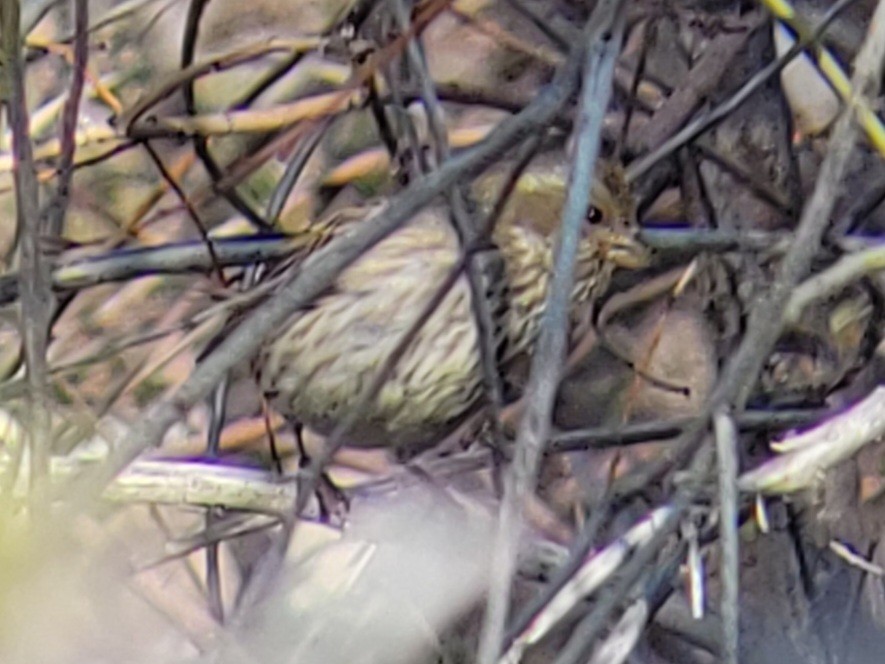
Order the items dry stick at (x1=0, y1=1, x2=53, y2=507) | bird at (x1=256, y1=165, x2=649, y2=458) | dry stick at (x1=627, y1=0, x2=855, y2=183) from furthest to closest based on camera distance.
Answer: bird at (x1=256, y1=165, x2=649, y2=458), dry stick at (x1=627, y1=0, x2=855, y2=183), dry stick at (x1=0, y1=1, x2=53, y2=507)

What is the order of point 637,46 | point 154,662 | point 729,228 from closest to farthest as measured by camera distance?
point 729,228 < point 637,46 < point 154,662

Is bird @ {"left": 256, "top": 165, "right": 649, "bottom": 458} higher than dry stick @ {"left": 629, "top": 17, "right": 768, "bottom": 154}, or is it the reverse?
dry stick @ {"left": 629, "top": 17, "right": 768, "bottom": 154}

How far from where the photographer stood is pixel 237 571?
196 centimetres

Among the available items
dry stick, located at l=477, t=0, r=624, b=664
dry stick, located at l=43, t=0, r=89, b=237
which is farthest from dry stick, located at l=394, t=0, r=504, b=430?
dry stick, located at l=43, t=0, r=89, b=237

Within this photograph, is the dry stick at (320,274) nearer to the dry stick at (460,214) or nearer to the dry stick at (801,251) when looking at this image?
the dry stick at (460,214)

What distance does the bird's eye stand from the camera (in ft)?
5.23

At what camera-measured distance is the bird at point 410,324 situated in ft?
5.29

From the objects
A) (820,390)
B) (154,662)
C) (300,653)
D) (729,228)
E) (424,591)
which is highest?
(729,228)

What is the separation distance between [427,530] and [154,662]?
53 cm

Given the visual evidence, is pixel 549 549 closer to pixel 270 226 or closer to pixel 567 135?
pixel 567 135

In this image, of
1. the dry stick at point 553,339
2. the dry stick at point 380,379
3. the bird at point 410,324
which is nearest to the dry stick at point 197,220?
the bird at point 410,324

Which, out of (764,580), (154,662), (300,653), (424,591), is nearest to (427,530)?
(424,591)

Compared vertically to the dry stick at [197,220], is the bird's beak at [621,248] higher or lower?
lower

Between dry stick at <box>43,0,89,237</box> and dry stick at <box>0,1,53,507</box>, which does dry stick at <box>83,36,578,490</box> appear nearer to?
dry stick at <box>0,1,53,507</box>
